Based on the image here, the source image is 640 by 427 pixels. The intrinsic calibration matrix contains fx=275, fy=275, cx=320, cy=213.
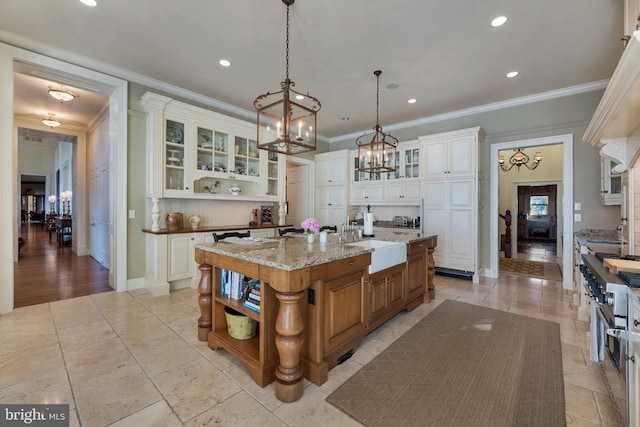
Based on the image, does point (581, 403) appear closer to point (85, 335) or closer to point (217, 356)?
point (217, 356)

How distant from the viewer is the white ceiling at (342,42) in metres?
2.51

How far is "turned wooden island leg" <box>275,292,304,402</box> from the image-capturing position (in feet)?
5.56

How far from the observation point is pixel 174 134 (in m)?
4.06

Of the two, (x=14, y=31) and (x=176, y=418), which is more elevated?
(x=14, y=31)

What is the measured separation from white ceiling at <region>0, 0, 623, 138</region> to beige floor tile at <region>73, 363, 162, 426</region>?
3065 mm

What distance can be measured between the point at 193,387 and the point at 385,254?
1810 mm

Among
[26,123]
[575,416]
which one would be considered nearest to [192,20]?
[575,416]

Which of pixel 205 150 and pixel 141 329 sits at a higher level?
pixel 205 150

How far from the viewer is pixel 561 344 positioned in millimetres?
2447

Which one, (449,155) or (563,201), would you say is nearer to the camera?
→ (563,201)

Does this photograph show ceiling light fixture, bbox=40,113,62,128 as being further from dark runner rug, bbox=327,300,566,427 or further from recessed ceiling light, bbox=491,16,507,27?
recessed ceiling light, bbox=491,16,507,27

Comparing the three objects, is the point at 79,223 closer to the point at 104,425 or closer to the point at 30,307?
the point at 30,307

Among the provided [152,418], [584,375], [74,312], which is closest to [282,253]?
[152,418]

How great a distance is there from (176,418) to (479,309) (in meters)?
3.22
